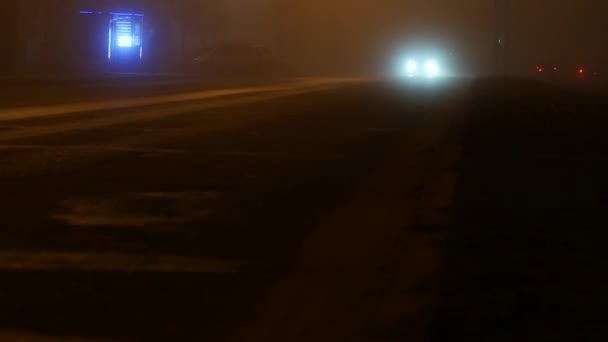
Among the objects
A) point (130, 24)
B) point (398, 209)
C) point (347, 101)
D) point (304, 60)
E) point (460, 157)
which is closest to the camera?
point (398, 209)

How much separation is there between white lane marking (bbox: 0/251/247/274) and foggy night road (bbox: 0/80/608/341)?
0.8 inches

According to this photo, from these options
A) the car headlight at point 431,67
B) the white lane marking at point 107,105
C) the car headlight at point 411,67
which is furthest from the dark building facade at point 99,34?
the white lane marking at point 107,105

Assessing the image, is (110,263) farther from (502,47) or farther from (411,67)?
(502,47)

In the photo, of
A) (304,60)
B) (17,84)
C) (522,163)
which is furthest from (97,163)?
(304,60)

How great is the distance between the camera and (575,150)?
1563 cm

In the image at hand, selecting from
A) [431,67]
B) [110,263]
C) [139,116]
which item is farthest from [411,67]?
[110,263]

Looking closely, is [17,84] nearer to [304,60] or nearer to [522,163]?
[522,163]

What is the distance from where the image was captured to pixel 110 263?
791 centimetres

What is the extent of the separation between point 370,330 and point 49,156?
8209 millimetres

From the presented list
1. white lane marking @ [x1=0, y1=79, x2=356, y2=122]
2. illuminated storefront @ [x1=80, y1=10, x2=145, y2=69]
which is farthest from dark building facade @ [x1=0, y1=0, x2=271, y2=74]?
white lane marking @ [x1=0, y1=79, x2=356, y2=122]

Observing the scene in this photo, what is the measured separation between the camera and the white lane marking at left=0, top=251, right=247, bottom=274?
7.73 meters

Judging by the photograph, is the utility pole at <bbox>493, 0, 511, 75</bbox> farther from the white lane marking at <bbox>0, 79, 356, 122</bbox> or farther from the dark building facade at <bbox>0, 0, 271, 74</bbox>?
the white lane marking at <bbox>0, 79, 356, 122</bbox>

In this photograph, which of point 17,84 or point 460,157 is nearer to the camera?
point 460,157

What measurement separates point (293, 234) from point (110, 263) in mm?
1759
